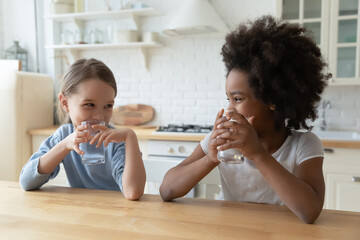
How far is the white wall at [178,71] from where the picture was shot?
117 inches

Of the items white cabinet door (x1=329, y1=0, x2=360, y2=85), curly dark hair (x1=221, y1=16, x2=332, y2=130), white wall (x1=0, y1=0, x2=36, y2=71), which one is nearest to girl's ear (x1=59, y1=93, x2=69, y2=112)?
curly dark hair (x1=221, y1=16, x2=332, y2=130)

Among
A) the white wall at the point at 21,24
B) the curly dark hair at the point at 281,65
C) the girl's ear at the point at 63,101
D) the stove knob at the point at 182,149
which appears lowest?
the stove knob at the point at 182,149

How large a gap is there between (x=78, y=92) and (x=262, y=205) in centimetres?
80

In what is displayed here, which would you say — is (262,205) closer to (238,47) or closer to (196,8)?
(238,47)

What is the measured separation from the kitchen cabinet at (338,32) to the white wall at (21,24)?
2536 millimetres

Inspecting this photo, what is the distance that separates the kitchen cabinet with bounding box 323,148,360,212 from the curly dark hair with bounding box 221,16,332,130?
1246 millimetres

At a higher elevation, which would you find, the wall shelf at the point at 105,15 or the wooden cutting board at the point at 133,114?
the wall shelf at the point at 105,15

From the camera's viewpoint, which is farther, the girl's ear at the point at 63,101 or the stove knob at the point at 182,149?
the stove knob at the point at 182,149

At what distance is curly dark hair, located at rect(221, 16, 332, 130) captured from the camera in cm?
104

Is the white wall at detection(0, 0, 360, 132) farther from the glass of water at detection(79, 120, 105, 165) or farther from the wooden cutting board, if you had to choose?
the glass of water at detection(79, 120, 105, 165)

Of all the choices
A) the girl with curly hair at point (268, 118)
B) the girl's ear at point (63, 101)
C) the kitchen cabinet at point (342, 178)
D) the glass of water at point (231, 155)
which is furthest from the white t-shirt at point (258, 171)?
the kitchen cabinet at point (342, 178)

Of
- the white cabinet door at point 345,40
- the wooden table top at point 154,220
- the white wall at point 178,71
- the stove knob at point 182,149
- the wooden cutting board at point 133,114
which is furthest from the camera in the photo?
the wooden cutting board at point 133,114

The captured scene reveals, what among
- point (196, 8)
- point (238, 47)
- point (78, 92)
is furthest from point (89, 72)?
point (196, 8)

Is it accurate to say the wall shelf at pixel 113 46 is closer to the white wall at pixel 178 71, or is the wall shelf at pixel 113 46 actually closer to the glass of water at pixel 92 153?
the white wall at pixel 178 71
